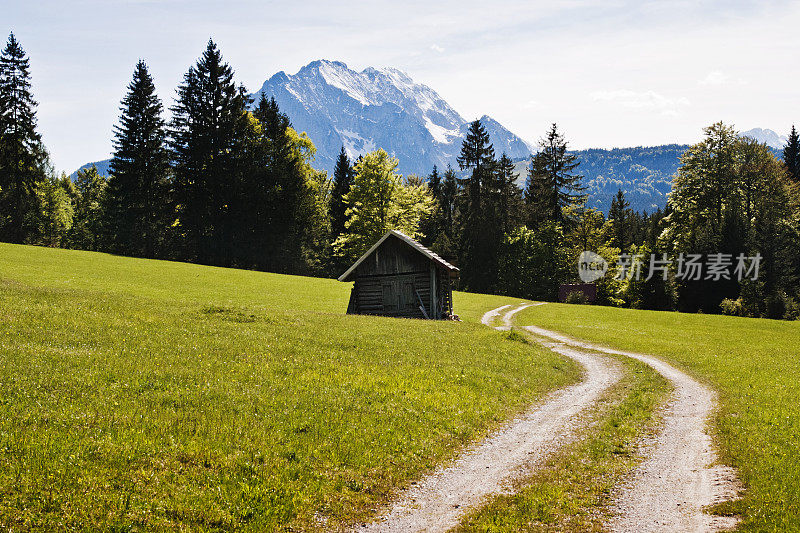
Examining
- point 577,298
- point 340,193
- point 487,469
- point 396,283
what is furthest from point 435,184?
point 487,469

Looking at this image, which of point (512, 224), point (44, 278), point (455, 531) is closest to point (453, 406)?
point (455, 531)

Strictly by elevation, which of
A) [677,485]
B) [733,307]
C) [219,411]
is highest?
[733,307]

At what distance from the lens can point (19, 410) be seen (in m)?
10.8

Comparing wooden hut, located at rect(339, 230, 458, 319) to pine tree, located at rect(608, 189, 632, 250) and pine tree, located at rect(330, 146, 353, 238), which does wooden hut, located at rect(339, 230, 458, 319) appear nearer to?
pine tree, located at rect(330, 146, 353, 238)

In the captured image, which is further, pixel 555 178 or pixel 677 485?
pixel 555 178

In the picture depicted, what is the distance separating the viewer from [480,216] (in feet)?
310

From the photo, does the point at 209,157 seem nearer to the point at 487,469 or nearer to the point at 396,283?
the point at 396,283

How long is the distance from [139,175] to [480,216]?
191ft

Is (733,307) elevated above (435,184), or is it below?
below

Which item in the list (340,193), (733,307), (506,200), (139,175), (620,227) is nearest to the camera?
(733,307)

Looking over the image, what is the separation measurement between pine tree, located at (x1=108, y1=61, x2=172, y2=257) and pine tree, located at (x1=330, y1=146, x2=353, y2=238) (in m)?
30.0

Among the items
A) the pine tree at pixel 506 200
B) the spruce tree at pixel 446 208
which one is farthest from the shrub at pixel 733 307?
the spruce tree at pixel 446 208

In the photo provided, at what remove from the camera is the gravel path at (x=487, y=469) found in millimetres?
9047

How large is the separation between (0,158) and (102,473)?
266 ft
